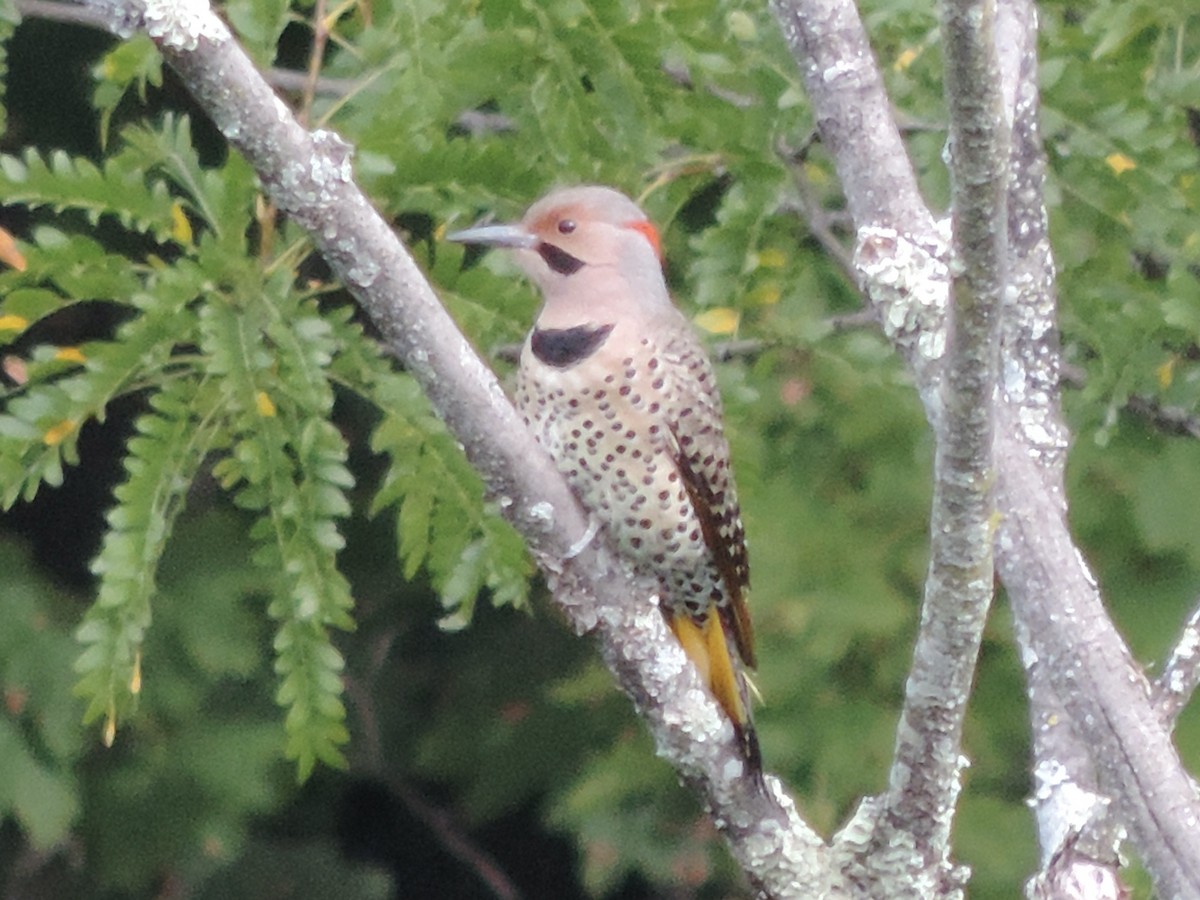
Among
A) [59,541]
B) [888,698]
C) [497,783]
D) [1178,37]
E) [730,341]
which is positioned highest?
[1178,37]

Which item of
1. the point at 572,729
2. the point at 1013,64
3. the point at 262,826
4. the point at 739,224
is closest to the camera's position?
the point at 1013,64

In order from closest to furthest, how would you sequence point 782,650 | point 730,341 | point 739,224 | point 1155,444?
point 739,224 → point 730,341 → point 1155,444 → point 782,650

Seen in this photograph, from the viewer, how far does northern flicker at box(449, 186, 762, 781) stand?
290 cm

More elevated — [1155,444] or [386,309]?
[386,309]

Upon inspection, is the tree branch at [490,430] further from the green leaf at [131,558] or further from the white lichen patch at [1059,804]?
the green leaf at [131,558]

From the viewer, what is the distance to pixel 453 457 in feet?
8.16

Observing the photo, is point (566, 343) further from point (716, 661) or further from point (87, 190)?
point (87, 190)

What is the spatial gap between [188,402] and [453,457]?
37cm

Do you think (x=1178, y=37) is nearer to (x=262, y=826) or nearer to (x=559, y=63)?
(x=559, y=63)

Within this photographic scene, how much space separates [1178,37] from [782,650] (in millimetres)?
1383

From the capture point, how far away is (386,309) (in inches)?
76.9

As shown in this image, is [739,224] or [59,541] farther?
[59,541]

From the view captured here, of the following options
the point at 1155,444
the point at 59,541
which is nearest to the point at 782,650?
the point at 1155,444

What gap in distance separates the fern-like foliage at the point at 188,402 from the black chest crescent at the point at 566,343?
442mm
